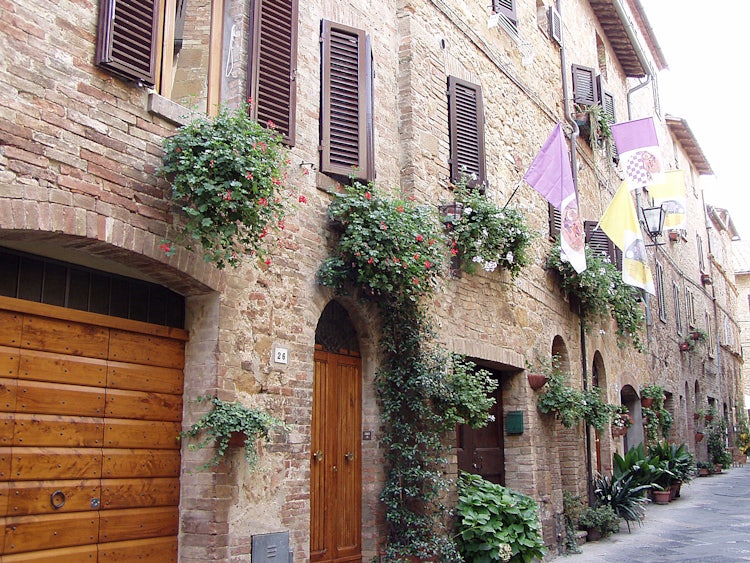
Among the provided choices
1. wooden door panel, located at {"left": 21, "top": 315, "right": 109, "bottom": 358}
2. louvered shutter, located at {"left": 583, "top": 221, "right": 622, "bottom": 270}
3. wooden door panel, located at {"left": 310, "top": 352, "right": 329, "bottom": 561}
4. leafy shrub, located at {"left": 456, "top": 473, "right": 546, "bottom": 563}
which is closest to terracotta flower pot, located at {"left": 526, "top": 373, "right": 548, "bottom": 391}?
leafy shrub, located at {"left": 456, "top": 473, "right": 546, "bottom": 563}

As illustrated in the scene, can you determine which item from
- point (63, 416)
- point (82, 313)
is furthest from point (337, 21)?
point (63, 416)

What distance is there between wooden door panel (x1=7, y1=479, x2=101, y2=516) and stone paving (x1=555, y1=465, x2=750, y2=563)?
605 centimetres

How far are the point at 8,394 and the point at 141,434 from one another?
1025mm

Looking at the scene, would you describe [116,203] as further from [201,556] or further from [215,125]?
[201,556]

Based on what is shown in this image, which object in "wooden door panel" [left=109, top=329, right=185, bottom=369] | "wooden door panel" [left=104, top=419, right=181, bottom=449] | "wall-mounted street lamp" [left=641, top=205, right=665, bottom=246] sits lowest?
"wooden door panel" [left=104, top=419, right=181, bottom=449]

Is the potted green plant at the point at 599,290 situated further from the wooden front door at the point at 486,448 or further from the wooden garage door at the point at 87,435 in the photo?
the wooden garage door at the point at 87,435

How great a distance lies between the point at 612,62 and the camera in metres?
16.6

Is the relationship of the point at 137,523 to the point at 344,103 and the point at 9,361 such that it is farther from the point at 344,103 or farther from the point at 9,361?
the point at 344,103

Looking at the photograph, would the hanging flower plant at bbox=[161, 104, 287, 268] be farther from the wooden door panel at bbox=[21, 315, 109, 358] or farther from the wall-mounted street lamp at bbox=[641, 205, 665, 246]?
the wall-mounted street lamp at bbox=[641, 205, 665, 246]

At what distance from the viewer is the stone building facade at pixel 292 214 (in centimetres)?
452

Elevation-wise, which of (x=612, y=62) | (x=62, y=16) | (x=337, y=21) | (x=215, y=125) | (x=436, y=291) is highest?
(x=612, y=62)

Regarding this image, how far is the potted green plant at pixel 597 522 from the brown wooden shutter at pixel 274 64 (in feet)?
22.9

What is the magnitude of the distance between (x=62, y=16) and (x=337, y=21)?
3227mm

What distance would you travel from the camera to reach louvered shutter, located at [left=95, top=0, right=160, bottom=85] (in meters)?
4.78
